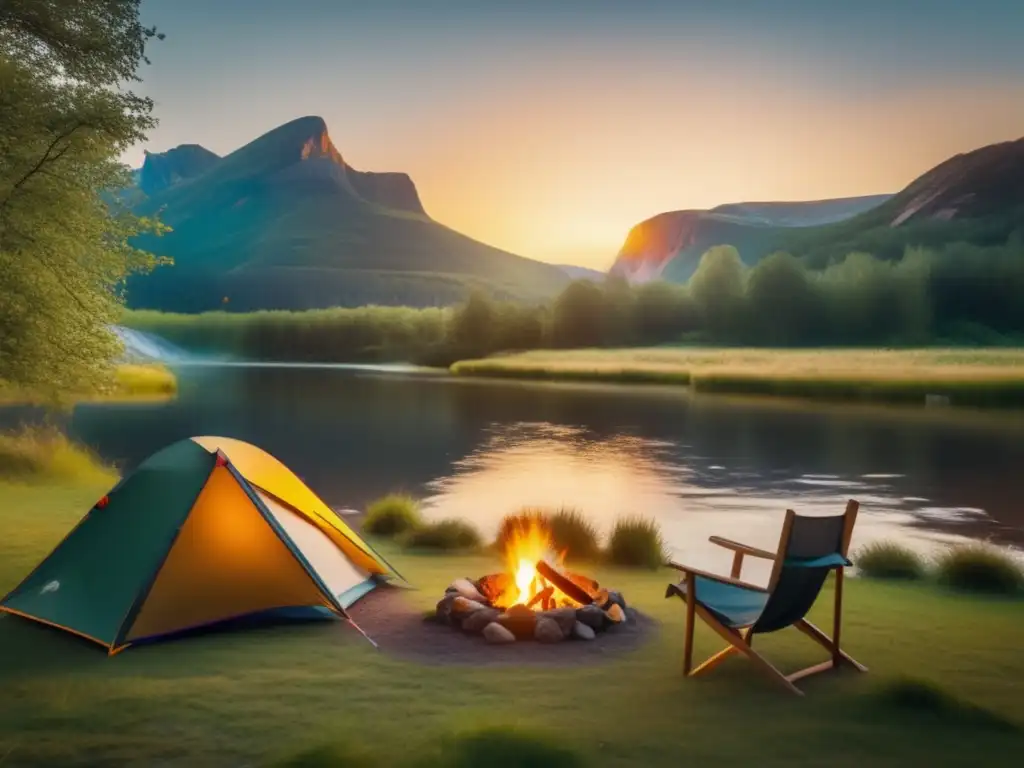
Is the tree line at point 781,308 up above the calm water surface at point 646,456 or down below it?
above

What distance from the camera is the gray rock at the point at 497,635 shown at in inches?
300

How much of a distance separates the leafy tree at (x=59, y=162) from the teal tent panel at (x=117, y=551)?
589 centimetres

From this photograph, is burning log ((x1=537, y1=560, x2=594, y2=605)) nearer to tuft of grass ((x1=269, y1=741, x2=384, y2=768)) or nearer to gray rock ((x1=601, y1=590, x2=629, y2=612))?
gray rock ((x1=601, y1=590, x2=629, y2=612))

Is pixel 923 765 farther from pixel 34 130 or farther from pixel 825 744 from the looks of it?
pixel 34 130

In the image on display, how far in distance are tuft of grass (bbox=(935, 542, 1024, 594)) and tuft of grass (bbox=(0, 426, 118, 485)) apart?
14.3 m

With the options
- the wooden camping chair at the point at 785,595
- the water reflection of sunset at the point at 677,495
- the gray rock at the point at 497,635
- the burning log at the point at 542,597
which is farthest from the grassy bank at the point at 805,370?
the gray rock at the point at 497,635

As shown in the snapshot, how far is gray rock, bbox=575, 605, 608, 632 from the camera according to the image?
794 centimetres

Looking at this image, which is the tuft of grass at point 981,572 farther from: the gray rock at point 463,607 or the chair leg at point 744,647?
the gray rock at point 463,607

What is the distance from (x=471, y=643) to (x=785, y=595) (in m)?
2.50

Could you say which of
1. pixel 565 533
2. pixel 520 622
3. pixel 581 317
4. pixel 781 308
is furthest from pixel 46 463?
pixel 781 308

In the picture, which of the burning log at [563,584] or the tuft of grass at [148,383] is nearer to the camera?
the burning log at [563,584]

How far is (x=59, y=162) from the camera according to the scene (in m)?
13.7

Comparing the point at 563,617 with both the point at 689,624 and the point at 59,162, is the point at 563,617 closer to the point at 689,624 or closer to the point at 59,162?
the point at 689,624

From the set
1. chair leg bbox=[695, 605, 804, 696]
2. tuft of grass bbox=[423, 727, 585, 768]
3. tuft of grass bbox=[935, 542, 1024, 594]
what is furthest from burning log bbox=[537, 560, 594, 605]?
tuft of grass bbox=[935, 542, 1024, 594]
